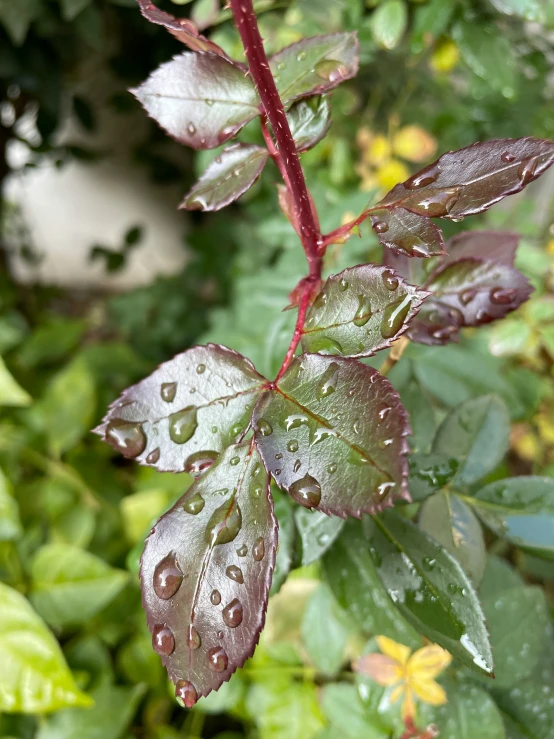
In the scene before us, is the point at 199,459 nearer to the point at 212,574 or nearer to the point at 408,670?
the point at 212,574

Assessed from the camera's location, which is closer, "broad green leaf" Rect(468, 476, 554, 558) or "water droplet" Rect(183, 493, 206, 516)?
"water droplet" Rect(183, 493, 206, 516)

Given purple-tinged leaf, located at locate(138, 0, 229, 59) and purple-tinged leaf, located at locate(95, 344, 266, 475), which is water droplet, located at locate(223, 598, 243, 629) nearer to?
purple-tinged leaf, located at locate(95, 344, 266, 475)

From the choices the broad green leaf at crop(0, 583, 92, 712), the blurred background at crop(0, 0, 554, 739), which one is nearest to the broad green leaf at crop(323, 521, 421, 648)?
the blurred background at crop(0, 0, 554, 739)

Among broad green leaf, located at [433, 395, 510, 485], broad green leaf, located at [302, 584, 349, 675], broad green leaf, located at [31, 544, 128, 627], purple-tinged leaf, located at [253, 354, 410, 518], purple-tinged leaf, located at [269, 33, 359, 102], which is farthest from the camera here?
broad green leaf, located at [31, 544, 128, 627]

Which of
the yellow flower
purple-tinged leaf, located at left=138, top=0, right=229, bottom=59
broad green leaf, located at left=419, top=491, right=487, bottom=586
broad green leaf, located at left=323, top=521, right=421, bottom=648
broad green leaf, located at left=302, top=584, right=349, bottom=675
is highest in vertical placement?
purple-tinged leaf, located at left=138, top=0, right=229, bottom=59

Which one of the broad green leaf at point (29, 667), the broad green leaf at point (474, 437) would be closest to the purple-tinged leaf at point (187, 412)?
the broad green leaf at point (474, 437)

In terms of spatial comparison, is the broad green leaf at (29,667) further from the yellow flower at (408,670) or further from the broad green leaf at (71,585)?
the yellow flower at (408,670)

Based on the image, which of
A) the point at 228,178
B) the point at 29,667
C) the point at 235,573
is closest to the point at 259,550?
the point at 235,573

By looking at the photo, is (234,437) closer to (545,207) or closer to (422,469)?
(422,469)
